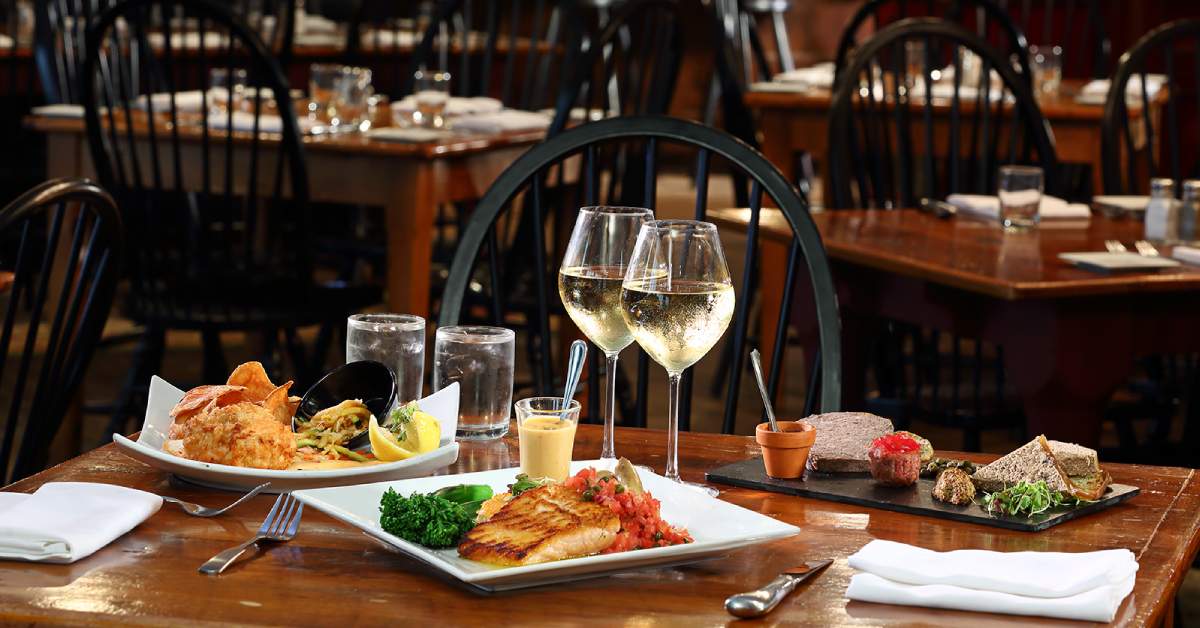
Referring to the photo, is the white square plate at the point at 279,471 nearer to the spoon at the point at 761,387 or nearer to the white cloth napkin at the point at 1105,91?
the spoon at the point at 761,387

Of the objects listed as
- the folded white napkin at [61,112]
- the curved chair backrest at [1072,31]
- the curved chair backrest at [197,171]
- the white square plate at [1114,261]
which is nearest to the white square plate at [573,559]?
the white square plate at [1114,261]

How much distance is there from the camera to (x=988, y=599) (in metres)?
0.92

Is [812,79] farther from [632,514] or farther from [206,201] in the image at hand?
[632,514]

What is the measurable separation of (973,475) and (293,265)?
2326mm

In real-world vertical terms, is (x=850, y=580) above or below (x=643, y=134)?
below

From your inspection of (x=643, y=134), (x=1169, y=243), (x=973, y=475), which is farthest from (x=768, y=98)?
(x=973, y=475)

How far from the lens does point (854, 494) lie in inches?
Answer: 45.7

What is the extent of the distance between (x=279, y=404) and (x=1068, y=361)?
1.27 m


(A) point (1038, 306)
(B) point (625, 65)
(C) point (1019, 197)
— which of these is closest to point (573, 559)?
(A) point (1038, 306)

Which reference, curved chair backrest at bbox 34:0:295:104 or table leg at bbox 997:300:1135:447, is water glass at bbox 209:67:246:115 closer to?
curved chair backrest at bbox 34:0:295:104

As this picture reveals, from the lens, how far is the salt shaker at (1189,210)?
2580 mm

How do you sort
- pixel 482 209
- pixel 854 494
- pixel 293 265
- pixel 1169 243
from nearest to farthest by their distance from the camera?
1. pixel 854 494
2. pixel 482 209
3. pixel 1169 243
4. pixel 293 265

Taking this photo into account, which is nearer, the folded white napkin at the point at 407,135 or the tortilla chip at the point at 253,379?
the tortilla chip at the point at 253,379

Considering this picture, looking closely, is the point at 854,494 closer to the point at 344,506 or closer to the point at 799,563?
the point at 799,563
